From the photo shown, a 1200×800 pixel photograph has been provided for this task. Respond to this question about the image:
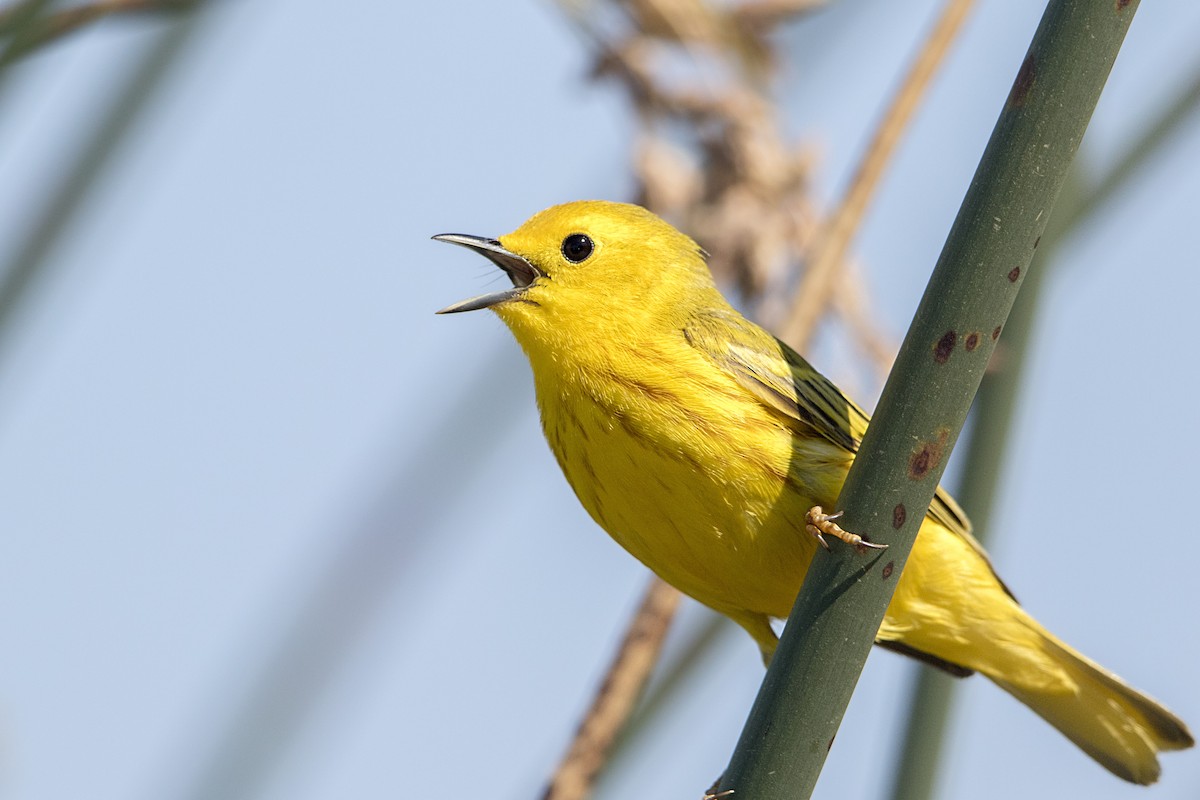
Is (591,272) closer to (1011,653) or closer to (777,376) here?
(777,376)

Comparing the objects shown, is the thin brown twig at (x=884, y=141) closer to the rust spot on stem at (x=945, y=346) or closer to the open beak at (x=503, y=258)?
the open beak at (x=503, y=258)

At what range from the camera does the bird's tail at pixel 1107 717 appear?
132 inches

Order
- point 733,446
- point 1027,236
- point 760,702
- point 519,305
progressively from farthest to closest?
point 519,305 → point 733,446 → point 760,702 → point 1027,236

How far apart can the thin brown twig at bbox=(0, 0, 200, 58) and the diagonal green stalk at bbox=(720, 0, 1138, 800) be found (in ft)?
5.01

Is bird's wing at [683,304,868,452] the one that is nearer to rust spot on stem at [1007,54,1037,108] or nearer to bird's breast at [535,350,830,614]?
bird's breast at [535,350,830,614]

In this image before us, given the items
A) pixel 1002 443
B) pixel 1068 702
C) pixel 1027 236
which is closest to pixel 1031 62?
pixel 1027 236

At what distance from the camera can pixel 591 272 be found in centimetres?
345

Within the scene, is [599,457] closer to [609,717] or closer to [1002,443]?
[609,717]

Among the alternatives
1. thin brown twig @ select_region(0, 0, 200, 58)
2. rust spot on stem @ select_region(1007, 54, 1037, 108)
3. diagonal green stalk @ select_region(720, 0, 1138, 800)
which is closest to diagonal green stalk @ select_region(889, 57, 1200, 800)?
diagonal green stalk @ select_region(720, 0, 1138, 800)

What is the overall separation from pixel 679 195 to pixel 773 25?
63cm

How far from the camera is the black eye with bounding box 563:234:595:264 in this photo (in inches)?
137

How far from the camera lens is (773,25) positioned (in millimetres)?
4281

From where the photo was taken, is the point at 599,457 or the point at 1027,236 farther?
the point at 599,457

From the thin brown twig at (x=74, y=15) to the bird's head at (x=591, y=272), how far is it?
101 centimetres
